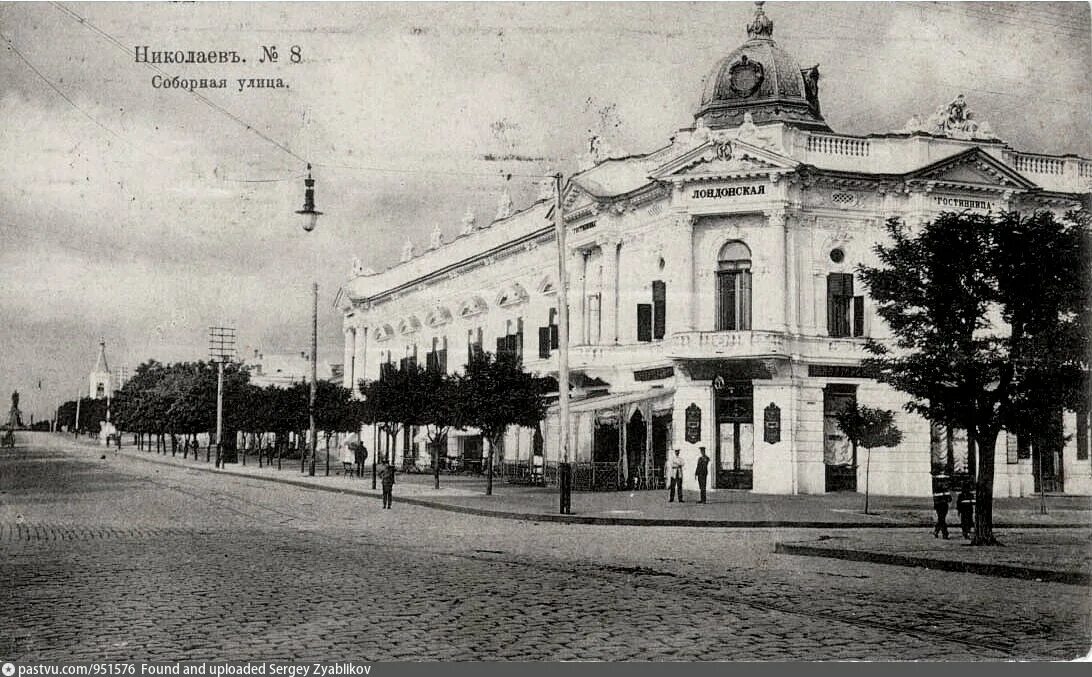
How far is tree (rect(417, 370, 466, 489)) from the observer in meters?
31.0

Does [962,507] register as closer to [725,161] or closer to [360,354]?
[725,161]

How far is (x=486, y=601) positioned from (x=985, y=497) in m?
9.30

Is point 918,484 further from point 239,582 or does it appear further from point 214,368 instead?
point 214,368

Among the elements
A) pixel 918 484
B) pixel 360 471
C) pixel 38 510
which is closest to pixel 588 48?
pixel 38 510

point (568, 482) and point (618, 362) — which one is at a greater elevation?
point (618, 362)

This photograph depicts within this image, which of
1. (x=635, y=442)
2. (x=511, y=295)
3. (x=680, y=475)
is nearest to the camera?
(x=680, y=475)

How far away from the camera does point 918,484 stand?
30.8 m

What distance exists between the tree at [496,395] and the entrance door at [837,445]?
8.50m

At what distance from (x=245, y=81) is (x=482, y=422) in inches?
708

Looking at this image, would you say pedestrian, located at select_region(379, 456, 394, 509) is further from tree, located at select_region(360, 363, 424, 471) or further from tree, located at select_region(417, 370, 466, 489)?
tree, located at select_region(360, 363, 424, 471)

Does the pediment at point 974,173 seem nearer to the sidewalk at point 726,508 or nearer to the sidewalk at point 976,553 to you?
the sidewalk at point 726,508

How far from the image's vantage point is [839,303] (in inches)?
1257

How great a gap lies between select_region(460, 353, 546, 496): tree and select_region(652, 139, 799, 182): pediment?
739cm

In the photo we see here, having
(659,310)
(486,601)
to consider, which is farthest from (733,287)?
(486,601)
